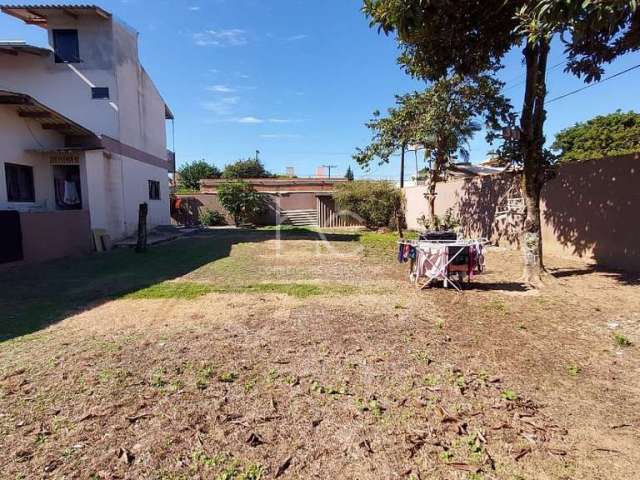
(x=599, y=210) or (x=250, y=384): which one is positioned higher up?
(x=599, y=210)

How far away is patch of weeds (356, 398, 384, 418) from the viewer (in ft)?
9.09

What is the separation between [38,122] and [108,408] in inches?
462

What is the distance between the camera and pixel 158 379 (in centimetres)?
328

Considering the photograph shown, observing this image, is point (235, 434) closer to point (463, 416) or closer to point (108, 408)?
point (108, 408)

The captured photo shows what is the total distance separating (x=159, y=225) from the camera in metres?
18.6

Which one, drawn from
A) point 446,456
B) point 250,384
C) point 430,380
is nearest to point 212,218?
point 250,384

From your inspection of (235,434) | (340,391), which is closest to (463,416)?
(340,391)

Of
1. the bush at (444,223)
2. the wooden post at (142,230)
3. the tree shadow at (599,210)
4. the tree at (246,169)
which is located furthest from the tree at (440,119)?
the tree at (246,169)

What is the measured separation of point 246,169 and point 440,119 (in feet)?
131

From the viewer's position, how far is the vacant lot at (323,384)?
227 cm

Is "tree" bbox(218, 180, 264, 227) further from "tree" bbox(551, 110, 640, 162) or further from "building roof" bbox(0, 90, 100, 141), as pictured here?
"tree" bbox(551, 110, 640, 162)

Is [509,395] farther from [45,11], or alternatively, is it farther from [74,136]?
[45,11]

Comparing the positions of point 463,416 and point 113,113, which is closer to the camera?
point 463,416

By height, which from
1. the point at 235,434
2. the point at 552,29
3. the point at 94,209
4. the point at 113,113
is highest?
the point at 113,113
